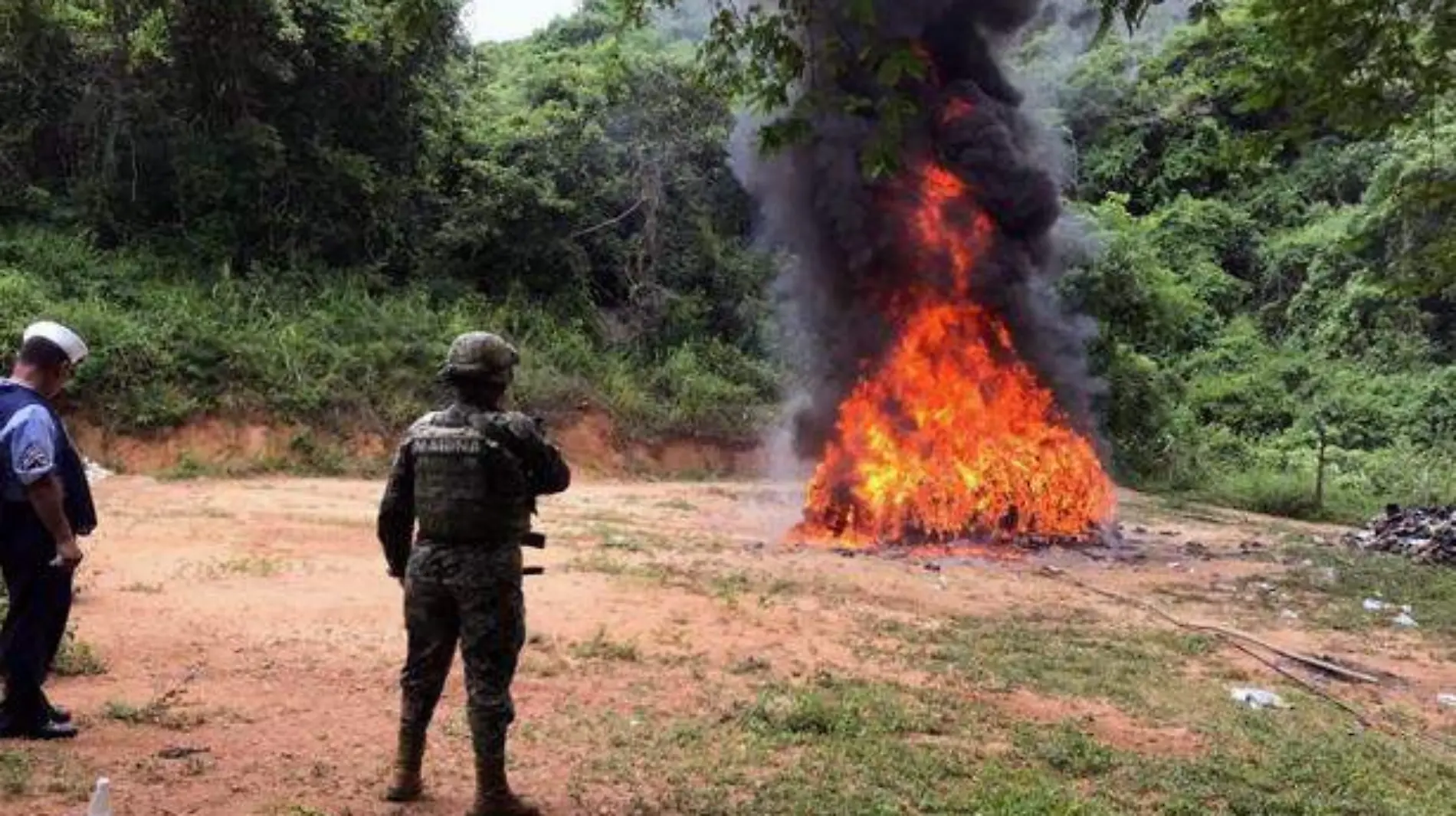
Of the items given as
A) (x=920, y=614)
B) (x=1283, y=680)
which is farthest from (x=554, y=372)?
(x=1283, y=680)

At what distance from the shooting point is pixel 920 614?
9.20 m

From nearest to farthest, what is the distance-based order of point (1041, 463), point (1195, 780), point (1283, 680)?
point (1195, 780)
point (1283, 680)
point (1041, 463)

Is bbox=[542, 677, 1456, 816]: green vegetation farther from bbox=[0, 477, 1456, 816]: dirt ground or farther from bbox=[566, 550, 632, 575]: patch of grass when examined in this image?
bbox=[566, 550, 632, 575]: patch of grass

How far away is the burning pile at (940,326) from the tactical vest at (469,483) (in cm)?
953

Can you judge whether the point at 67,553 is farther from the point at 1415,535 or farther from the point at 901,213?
the point at 1415,535

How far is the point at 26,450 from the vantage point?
4.56m

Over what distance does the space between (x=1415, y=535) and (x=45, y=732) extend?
52.2ft

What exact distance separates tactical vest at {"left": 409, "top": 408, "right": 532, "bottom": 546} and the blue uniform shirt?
60.8 inches

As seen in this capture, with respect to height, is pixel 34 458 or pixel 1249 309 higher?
pixel 1249 309

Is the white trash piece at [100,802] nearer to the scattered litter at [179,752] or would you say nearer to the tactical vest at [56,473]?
the scattered litter at [179,752]

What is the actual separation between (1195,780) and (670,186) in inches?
895

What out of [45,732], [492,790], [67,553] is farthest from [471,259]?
[492,790]

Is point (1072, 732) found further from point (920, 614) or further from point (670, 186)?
point (670, 186)

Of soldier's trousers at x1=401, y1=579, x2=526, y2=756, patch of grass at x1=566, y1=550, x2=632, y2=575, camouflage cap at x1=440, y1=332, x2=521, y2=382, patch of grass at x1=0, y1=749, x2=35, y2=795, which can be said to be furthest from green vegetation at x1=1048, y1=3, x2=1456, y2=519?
patch of grass at x1=0, y1=749, x2=35, y2=795
